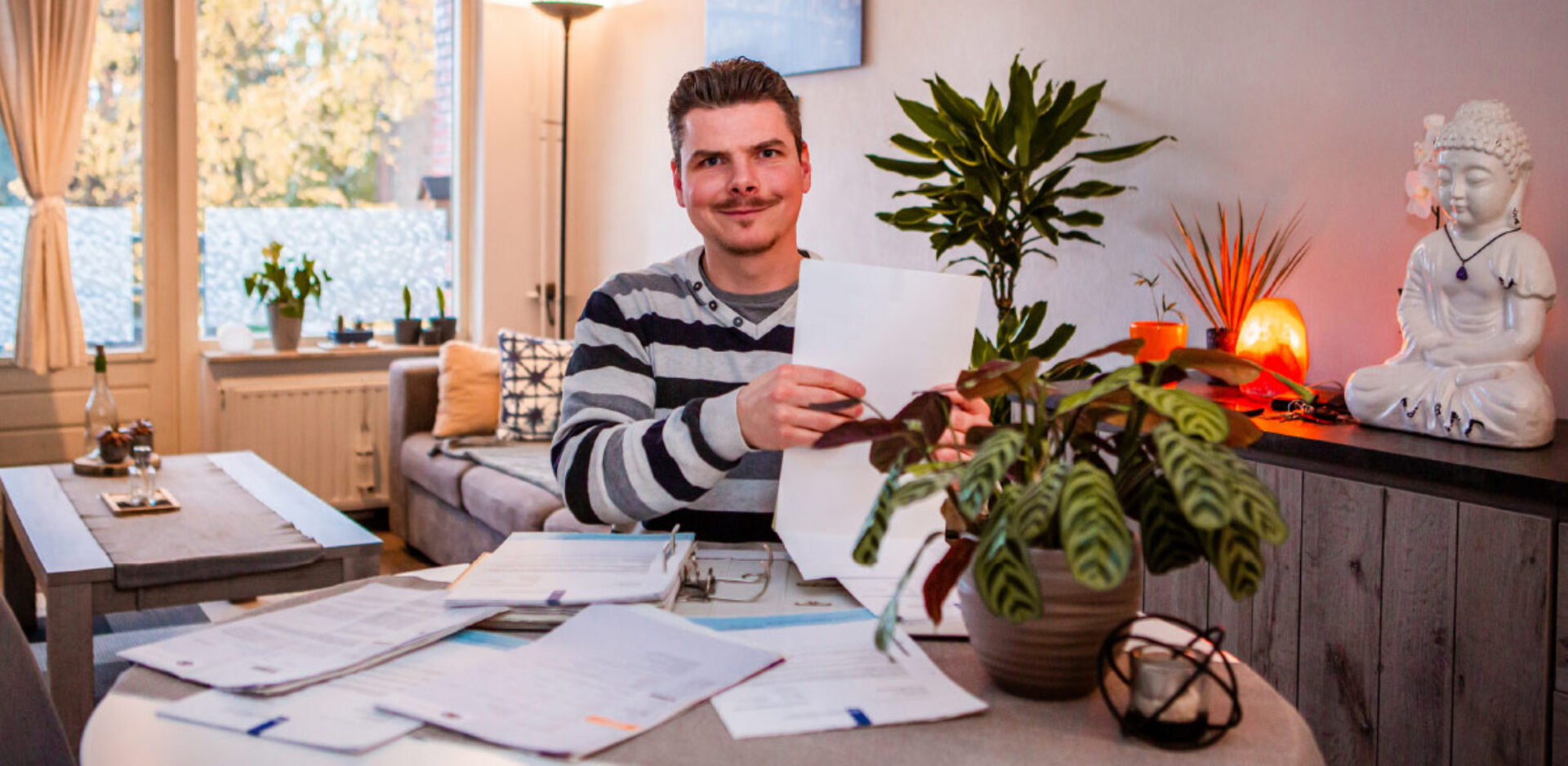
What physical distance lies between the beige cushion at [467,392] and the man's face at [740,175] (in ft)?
9.08

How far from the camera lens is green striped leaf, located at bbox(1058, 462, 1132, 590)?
33.6 inches

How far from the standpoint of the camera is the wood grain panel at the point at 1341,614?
1.89 m

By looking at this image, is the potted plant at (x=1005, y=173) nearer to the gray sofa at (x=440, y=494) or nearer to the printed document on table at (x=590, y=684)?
the gray sofa at (x=440, y=494)

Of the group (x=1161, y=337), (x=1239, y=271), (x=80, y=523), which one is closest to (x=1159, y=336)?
(x=1161, y=337)

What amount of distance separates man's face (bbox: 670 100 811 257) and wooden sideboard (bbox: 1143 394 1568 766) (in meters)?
0.91

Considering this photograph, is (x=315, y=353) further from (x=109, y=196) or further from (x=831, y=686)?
(x=831, y=686)

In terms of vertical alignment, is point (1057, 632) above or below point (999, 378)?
below

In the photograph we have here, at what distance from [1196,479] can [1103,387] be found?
135 millimetres

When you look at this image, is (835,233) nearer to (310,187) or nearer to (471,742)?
(310,187)

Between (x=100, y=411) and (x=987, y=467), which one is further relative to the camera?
(x=100, y=411)

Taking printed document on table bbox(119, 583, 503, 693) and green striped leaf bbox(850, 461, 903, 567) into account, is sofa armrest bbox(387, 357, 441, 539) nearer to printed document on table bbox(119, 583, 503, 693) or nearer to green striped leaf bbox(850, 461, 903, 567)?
printed document on table bbox(119, 583, 503, 693)

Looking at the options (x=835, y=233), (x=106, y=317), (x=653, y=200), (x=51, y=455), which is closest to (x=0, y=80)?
(x=106, y=317)

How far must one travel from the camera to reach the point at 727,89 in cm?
172

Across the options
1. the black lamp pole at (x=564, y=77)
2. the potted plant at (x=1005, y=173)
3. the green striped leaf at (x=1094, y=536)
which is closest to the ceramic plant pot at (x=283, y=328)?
the black lamp pole at (x=564, y=77)
